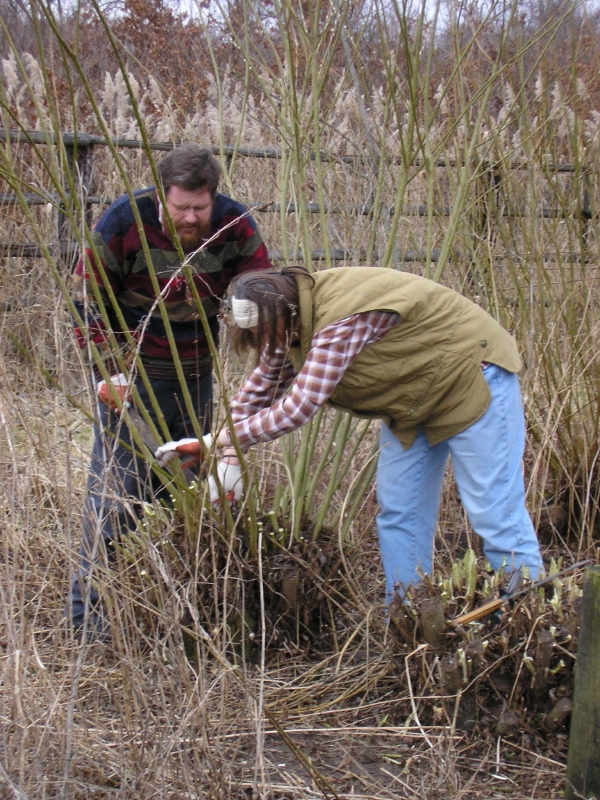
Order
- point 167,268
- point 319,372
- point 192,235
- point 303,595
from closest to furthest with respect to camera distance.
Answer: point 319,372, point 303,595, point 192,235, point 167,268

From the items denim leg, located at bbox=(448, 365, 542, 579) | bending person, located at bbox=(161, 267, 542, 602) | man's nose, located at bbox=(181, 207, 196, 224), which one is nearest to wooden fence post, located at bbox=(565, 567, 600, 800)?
bending person, located at bbox=(161, 267, 542, 602)

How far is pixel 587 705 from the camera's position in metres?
1.59

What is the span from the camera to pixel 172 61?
10.2 meters

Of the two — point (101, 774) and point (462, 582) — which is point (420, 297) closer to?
point (462, 582)

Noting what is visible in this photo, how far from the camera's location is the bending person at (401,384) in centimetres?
208

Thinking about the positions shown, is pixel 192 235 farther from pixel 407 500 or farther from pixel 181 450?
pixel 407 500

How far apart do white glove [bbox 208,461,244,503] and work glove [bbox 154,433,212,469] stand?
0.27 ft

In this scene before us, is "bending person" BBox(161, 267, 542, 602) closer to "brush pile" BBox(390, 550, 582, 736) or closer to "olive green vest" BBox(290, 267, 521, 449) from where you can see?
"olive green vest" BBox(290, 267, 521, 449)

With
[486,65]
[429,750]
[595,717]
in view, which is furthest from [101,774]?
[486,65]

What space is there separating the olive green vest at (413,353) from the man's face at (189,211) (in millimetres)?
461

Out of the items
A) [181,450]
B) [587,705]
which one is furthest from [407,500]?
[587,705]

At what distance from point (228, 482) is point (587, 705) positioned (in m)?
1.07

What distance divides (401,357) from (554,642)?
80 cm

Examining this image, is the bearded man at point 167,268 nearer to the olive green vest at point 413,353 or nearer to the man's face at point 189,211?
the man's face at point 189,211
